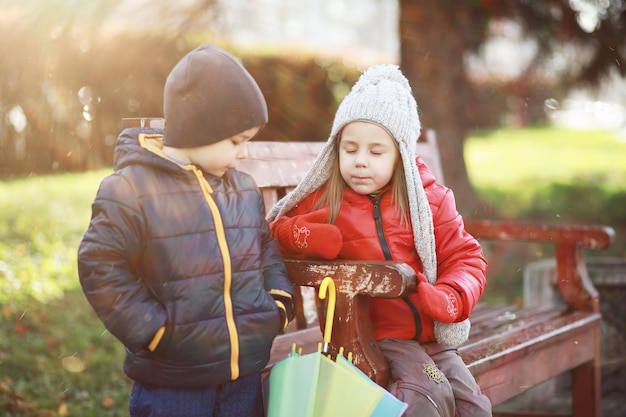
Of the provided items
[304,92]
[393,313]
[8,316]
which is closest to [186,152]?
[393,313]

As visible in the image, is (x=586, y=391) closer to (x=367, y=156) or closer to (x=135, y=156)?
(x=367, y=156)

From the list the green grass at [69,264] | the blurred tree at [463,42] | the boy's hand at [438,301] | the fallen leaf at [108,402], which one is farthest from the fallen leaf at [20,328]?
the blurred tree at [463,42]

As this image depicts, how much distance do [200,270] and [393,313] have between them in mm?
791

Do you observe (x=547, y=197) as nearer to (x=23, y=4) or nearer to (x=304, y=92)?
(x=304, y=92)

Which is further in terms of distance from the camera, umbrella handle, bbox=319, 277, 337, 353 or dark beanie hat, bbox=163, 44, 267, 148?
umbrella handle, bbox=319, 277, 337, 353

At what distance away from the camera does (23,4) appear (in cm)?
848

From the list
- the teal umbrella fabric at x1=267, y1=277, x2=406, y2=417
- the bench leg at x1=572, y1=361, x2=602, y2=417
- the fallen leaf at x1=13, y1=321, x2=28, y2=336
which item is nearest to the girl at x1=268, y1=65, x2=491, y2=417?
the teal umbrella fabric at x1=267, y1=277, x2=406, y2=417

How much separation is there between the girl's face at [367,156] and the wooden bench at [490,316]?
1.15ft

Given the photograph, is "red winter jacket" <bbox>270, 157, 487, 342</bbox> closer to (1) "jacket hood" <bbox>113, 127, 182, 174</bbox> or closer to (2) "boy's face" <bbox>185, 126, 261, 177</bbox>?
(2) "boy's face" <bbox>185, 126, 261, 177</bbox>

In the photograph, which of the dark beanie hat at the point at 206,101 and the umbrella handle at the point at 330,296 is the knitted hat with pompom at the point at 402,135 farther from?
the dark beanie hat at the point at 206,101

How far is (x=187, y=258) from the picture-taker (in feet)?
7.27

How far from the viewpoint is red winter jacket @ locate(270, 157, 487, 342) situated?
8.86 ft

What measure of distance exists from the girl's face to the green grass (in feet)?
7.21

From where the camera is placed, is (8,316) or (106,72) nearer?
(8,316)
